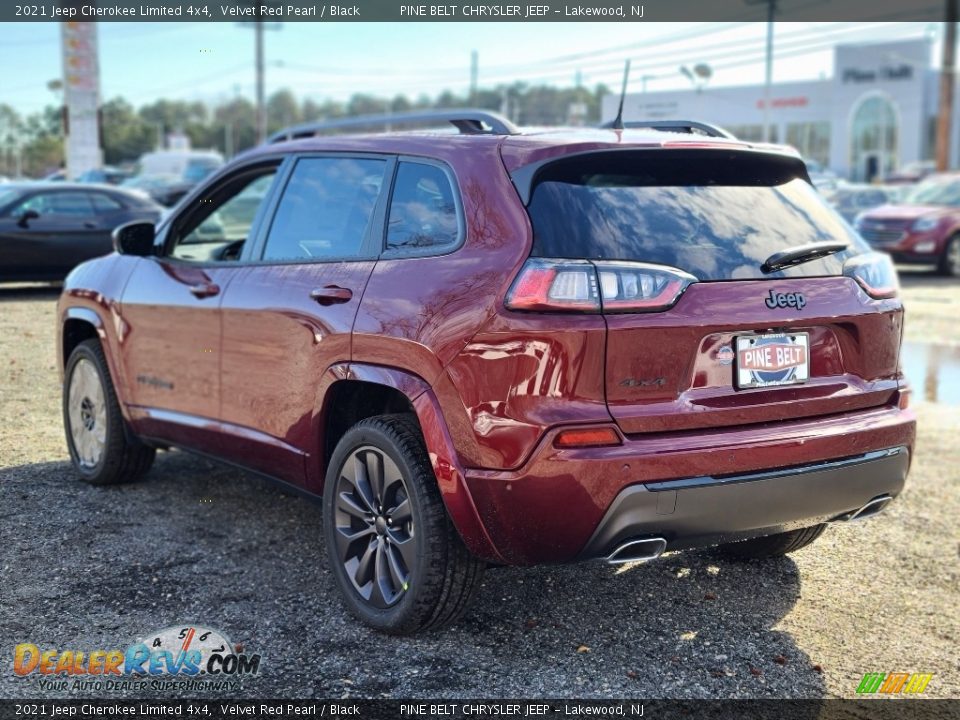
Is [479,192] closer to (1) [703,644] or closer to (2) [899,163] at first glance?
(1) [703,644]

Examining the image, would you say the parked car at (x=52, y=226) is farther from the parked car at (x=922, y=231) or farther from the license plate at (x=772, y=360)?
the parked car at (x=922, y=231)

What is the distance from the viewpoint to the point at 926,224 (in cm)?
1933

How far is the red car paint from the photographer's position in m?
3.42

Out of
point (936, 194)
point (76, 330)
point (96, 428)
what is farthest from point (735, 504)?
point (936, 194)

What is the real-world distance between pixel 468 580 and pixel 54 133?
93845mm

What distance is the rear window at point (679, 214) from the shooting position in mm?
3564

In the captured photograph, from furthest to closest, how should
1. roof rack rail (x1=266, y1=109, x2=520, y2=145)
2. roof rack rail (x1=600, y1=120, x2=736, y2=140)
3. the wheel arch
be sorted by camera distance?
the wheel arch → roof rack rail (x1=600, y1=120, x2=736, y2=140) → roof rack rail (x1=266, y1=109, x2=520, y2=145)

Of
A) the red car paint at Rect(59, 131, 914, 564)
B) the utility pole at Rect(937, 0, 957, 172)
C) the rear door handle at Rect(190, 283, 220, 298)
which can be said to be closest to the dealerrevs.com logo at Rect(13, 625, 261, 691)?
the red car paint at Rect(59, 131, 914, 564)

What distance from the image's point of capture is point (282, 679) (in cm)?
360

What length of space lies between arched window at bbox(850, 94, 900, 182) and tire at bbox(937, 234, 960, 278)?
50060 mm

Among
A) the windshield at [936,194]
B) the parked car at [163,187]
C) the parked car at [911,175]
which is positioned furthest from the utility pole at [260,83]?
the windshield at [936,194]

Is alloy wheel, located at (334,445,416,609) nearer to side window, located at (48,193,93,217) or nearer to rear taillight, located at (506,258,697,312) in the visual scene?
rear taillight, located at (506,258,697,312)

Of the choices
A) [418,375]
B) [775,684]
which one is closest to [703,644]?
[775,684]

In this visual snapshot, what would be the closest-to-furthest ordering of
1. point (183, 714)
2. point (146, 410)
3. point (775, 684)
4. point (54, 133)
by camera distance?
1. point (183, 714)
2. point (775, 684)
3. point (146, 410)
4. point (54, 133)
